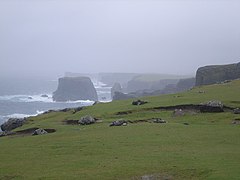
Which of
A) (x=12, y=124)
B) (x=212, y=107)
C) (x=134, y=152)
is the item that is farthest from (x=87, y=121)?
(x=134, y=152)

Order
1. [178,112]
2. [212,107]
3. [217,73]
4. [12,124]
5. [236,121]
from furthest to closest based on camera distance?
[217,73], [12,124], [178,112], [212,107], [236,121]

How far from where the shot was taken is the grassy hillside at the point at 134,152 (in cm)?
2678

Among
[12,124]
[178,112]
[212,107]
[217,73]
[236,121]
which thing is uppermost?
[217,73]

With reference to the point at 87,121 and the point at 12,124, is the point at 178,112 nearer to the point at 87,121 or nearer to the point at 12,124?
the point at 87,121

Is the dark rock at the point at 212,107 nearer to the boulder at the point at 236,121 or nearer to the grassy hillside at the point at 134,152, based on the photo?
the grassy hillside at the point at 134,152

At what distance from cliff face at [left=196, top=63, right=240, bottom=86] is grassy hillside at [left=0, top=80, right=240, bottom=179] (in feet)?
245

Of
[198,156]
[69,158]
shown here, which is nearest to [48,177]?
[69,158]

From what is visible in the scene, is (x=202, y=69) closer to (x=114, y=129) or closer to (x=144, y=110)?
(x=144, y=110)

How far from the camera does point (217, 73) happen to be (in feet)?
423

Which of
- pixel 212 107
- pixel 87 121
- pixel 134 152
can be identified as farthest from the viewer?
pixel 212 107

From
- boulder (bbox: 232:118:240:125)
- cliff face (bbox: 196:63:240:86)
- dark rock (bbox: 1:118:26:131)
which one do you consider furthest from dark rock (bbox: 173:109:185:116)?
cliff face (bbox: 196:63:240:86)

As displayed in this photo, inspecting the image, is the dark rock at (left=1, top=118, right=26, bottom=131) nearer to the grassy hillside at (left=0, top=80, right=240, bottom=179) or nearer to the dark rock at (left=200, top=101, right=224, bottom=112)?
the grassy hillside at (left=0, top=80, right=240, bottom=179)

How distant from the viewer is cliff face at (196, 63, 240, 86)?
406ft

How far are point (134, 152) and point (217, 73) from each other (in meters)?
102
